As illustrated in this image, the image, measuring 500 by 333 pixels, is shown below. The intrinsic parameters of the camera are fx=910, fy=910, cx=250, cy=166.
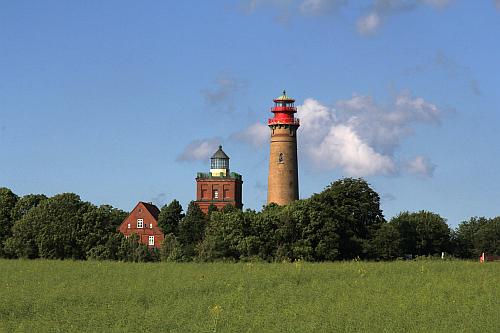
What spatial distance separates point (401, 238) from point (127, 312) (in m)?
65.6

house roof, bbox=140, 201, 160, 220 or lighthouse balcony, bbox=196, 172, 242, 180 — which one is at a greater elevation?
lighthouse balcony, bbox=196, 172, 242, 180

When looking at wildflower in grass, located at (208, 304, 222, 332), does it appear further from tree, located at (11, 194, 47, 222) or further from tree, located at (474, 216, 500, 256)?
tree, located at (474, 216, 500, 256)

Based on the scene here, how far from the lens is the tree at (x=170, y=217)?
450 feet

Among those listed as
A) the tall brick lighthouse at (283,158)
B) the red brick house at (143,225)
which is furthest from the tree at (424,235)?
the red brick house at (143,225)

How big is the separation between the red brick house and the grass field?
90.6 meters

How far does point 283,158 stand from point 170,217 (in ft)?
78.8

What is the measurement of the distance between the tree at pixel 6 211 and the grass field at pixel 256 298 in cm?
4941

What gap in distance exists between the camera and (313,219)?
3339 inches

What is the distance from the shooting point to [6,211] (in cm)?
10256

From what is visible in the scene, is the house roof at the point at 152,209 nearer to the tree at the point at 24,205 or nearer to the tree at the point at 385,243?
the tree at the point at 24,205

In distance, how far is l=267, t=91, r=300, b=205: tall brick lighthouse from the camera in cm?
12138

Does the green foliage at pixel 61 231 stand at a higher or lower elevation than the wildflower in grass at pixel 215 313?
higher

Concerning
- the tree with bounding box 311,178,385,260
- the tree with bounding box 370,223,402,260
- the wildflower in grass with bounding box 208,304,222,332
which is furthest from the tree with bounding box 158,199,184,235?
the wildflower in grass with bounding box 208,304,222,332

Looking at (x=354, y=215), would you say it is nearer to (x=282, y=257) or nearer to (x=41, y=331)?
(x=282, y=257)
